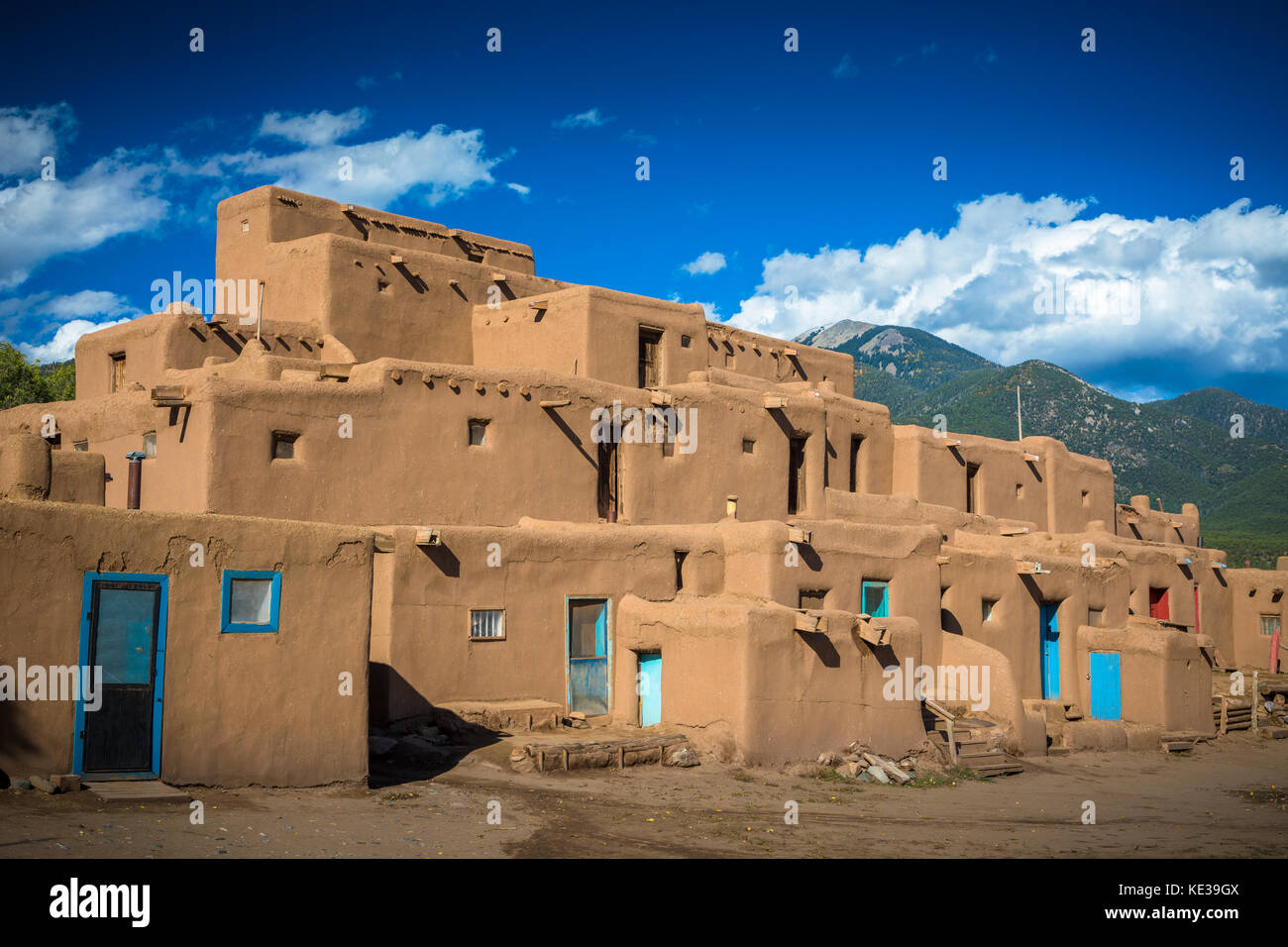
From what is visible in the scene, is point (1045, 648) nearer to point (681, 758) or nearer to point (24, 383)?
point (681, 758)

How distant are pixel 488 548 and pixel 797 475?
10050mm

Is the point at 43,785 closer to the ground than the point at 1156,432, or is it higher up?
closer to the ground

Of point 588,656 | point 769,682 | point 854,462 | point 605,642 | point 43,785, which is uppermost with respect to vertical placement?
point 854,462

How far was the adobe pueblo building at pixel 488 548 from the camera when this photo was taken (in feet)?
39.5

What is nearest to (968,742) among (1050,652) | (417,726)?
(1050,652)

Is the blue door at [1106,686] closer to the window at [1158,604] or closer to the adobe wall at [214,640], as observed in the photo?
the window at [1158,604]

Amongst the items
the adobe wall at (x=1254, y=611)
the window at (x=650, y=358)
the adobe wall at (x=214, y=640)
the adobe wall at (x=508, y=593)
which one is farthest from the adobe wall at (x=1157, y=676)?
the adobe wall at (x=214, y=640)

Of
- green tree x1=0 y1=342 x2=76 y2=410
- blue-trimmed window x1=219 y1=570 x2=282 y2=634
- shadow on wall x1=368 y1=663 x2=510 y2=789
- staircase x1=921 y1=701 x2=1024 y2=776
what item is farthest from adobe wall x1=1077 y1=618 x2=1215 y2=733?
green tree x1=0 y1=342 x2=76 y2=410

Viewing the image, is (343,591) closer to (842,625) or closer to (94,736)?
A: (94,736)

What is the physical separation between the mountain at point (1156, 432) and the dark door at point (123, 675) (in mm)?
80420

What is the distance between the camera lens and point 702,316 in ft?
91.6

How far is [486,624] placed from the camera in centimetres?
1878

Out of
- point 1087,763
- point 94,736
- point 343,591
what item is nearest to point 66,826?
point 94,736

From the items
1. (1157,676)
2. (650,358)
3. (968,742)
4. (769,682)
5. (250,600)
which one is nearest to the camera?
(250,600)
